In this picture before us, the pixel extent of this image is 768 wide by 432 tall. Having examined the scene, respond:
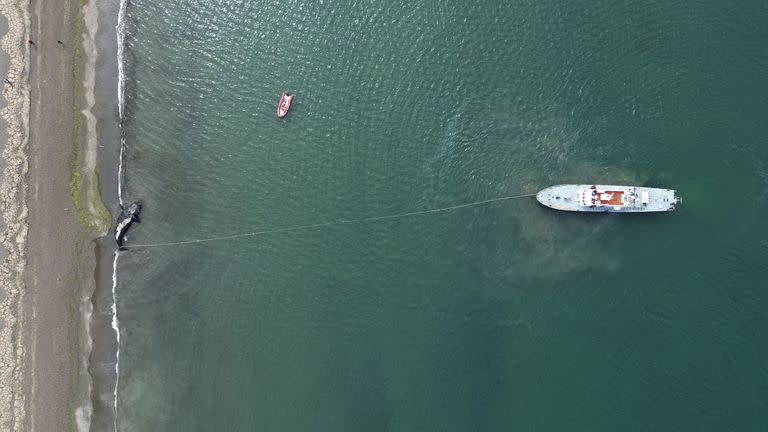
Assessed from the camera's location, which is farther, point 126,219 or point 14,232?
point 126,219

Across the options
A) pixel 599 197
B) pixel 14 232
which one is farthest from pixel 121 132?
pixel 599 197

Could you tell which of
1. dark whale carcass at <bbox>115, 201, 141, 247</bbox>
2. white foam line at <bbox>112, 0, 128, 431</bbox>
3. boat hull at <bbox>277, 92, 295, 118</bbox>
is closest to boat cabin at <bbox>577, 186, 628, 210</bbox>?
boat hull at <bbox>277, 92, 295, 118</bbox>

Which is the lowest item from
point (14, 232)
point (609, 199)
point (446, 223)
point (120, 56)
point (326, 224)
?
point (446, 223)

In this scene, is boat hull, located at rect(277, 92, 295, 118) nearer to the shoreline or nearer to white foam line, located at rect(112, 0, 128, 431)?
white foam line, located at rect(112, 0, 128, 431)

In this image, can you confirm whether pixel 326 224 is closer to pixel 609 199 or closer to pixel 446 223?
pixel 446 223

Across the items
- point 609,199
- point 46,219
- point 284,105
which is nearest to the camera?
point 609,199
